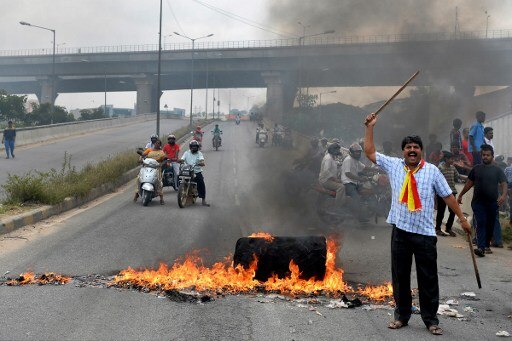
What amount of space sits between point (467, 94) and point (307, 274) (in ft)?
67.7

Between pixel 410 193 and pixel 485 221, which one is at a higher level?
pixel 410 193

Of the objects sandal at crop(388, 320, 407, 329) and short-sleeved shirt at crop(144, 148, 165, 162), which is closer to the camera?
sandal at crop(388, 320, 407, 329)

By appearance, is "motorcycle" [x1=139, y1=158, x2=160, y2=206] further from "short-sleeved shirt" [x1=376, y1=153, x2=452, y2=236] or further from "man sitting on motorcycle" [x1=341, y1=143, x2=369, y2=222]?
"short-sleeved shirt" [x1=376, y1=153, x2=452, y2=236]

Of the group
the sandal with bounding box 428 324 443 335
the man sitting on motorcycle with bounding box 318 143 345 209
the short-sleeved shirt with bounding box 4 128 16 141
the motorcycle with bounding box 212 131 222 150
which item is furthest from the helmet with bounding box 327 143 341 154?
the motorcycle with bounding box 212 131 222 150

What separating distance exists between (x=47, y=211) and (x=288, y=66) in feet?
153

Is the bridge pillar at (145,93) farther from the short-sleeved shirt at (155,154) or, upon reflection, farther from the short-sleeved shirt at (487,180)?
the short-sleeved shirt at (487,180)

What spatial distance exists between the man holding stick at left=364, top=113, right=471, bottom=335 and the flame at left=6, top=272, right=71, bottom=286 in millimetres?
3445

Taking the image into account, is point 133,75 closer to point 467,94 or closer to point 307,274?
point 467,94

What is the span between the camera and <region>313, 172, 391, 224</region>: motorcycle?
11.1 metres

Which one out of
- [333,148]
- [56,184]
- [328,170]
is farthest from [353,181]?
[56,184]

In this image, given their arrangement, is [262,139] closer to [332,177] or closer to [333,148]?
[333,148]

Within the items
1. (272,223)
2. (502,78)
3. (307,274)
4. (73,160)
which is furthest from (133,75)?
(307,274)

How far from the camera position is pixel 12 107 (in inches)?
1896

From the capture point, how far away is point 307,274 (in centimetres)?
629
